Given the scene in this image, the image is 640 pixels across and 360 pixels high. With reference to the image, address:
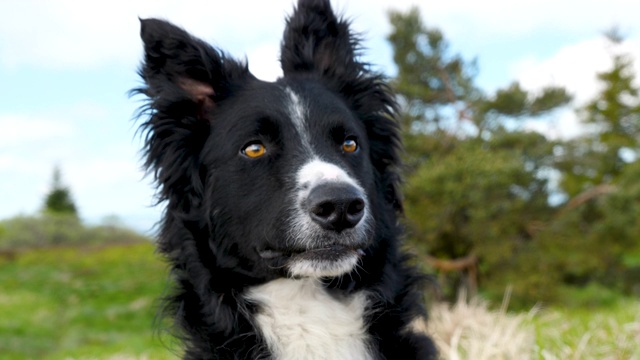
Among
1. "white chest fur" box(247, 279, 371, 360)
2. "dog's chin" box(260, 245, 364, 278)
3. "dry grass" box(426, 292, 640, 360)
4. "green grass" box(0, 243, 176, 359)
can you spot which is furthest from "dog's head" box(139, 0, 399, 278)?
"green grass" box(0, 243, 176, 359)

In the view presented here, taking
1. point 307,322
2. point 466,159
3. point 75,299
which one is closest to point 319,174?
point 307,322

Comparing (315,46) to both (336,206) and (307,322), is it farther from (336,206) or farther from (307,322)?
(307,322)

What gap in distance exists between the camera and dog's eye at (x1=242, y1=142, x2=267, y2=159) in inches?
148

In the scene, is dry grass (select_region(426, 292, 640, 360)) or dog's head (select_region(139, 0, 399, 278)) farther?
dry grass (select_region(426, 292, 640, 360))

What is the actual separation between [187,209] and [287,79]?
103 centimetres

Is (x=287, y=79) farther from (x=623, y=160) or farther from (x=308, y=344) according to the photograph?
(x=623, y=160)

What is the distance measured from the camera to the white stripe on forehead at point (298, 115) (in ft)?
12.3

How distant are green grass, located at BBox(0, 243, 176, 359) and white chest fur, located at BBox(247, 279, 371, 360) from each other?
1357cm

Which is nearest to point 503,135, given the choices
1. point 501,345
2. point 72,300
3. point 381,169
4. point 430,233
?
point 430,233

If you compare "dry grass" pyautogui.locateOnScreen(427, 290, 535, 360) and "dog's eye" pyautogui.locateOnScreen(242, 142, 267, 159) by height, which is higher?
"dog's eye" pyautogui.locateOnScreen(242, 142, 267, 159)

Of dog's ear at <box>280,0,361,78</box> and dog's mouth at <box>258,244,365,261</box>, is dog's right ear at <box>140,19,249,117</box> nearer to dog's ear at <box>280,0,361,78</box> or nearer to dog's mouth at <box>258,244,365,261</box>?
dog's ear at <box>280,0,361,78</box>

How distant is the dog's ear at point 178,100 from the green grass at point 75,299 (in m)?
13.3

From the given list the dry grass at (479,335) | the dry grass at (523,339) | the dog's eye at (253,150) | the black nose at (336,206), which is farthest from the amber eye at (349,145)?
the dry grass at (479,335)

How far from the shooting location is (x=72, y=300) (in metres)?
26.2
